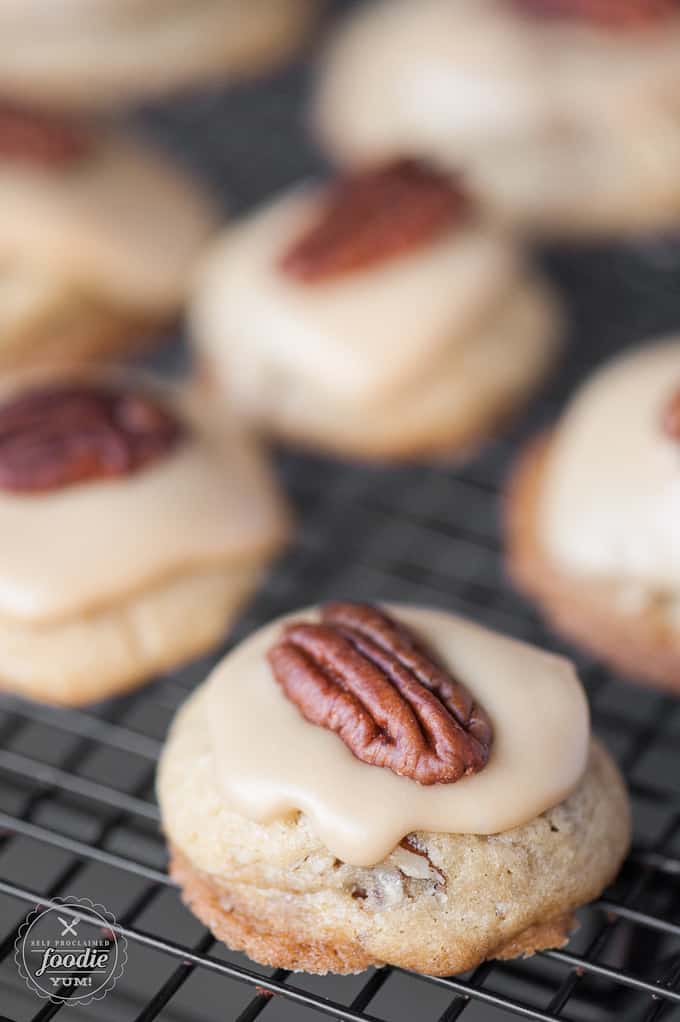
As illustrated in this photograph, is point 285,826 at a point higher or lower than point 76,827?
higher

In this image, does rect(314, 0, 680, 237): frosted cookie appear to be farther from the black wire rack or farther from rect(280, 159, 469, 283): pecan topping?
rect(280, 159, 469, 283): pecan topping

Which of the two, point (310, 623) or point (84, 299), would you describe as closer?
point (310, 623)

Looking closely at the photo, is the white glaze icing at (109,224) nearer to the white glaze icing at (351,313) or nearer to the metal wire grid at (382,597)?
the white glaze icing at (351,313)

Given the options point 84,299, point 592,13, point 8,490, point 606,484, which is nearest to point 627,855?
point 606,484

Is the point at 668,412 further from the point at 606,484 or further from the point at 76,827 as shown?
the point at 76,827

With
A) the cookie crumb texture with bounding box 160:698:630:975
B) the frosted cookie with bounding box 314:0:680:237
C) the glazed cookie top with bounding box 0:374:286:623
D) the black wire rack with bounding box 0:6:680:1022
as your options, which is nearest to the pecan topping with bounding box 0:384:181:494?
the glazed cookie top with bounding box 0:374:286:623

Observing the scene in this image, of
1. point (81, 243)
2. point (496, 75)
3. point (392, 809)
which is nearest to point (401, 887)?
point (392, 809)

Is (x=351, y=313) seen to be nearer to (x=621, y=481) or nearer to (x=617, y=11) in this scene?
(x=621, y=481)
